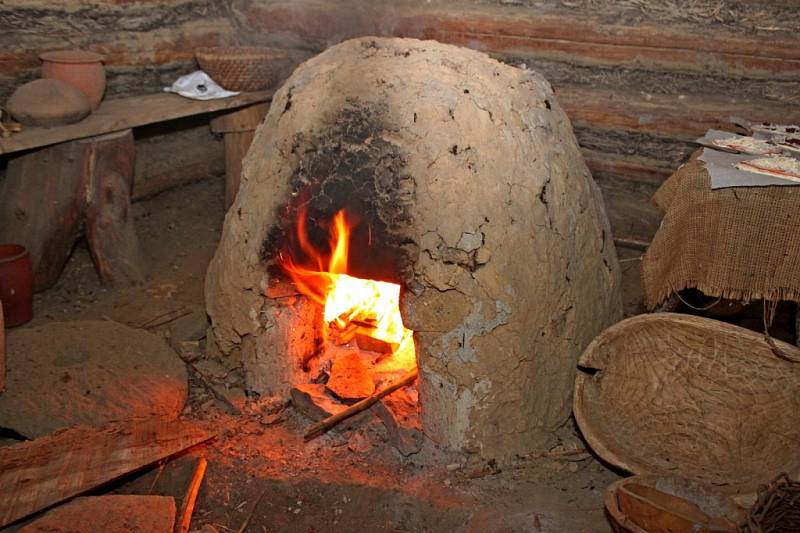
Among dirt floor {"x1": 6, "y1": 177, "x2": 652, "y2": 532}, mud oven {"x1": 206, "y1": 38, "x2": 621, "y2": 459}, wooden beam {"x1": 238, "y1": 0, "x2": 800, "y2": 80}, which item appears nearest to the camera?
dirt floor {"x1": 6, "y1": 177, "x2": 652, "y2": 532}

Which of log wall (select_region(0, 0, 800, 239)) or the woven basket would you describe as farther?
log wall (select_region(0, 0, 800, 239))

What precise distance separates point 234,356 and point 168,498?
37.7 inches

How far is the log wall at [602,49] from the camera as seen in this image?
14.0 ft

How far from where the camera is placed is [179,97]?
203 inches

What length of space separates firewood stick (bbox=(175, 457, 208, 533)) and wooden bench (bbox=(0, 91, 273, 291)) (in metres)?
2.03

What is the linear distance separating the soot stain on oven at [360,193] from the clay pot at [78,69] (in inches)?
80.5

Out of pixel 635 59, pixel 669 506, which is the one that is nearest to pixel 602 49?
A: pixel 635 59

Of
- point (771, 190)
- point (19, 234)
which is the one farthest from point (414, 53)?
point (19, 234)

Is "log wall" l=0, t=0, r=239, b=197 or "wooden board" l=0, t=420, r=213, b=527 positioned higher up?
"log wall" l=0, t=0, r=239, b=197

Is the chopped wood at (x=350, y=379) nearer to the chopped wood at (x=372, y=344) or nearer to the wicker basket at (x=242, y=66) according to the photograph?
the chopped wood at (x=372, y=344)

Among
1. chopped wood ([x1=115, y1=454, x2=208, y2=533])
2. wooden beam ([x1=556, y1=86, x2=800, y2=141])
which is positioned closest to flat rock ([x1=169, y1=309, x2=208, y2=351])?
chopped wood ([x1=115, y1=454, x2=208, y2=533])

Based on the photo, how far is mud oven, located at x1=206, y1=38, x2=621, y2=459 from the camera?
3.06m

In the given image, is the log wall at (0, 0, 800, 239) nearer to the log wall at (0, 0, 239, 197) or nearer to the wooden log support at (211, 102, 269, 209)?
the log wall at (0, 0, 239, 197)

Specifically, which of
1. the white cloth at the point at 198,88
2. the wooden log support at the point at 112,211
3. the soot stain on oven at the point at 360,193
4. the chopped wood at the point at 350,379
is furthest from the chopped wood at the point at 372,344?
the white cloth at the point at 198,88
